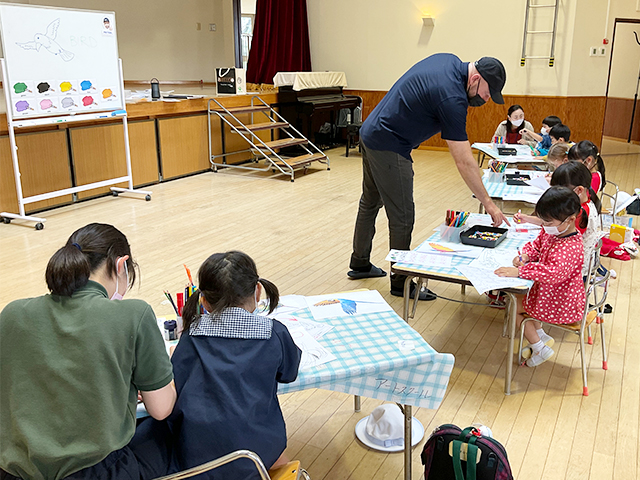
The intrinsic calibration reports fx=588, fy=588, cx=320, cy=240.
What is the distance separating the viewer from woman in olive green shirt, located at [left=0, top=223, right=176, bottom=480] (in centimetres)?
121

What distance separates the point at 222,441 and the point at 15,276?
10.1 ft

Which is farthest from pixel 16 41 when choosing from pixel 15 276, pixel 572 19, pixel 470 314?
pixel 572 19

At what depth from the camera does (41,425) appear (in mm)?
1213

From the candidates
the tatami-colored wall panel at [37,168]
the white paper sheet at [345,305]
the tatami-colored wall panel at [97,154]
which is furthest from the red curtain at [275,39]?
the white paper sheet at [345,305]

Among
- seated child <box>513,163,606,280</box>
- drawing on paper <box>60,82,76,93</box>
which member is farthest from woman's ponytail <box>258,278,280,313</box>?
drawing on paper <box>60,82,76,93</box>

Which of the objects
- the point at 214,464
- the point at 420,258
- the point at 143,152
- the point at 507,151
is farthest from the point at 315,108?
the point at 214,464

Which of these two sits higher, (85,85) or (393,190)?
(85,85)

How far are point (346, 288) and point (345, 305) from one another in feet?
5.59

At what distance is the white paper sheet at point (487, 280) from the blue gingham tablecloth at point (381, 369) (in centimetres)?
59

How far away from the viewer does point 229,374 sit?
142 centimetres

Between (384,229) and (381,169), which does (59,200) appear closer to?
(384,229)

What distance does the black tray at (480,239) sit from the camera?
2.80 m

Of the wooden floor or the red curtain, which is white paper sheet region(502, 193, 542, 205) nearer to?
the wooden floor

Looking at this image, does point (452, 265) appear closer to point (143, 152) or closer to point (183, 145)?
point (143, 152)
